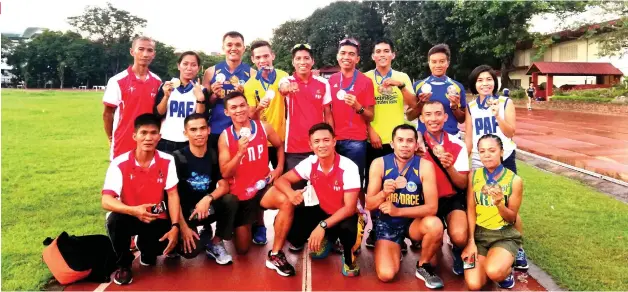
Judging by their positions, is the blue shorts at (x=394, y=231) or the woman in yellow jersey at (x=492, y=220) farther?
the blue shorts at (x=394, y=231)

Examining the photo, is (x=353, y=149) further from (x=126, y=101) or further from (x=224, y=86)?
(x=126, y=101)

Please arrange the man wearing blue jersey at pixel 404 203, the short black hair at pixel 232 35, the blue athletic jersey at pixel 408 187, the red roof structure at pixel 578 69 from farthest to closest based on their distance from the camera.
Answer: the red roof structure at pixel 578 69
the short black hair at pixel 232 35
the blue athletic jersey at pixel 408 187
the man wearing blue jersey at pixel 404 203

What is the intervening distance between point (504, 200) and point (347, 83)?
6.44 ft

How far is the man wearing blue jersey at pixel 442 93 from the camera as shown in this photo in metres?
5.01

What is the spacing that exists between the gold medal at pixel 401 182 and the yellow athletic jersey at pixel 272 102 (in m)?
1.54

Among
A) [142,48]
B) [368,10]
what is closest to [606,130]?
[142,48]

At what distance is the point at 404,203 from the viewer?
434 centimetres

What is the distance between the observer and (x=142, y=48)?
5.07 m

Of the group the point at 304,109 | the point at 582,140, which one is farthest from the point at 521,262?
the point at 582,140

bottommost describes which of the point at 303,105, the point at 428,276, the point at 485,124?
the point at 428,276

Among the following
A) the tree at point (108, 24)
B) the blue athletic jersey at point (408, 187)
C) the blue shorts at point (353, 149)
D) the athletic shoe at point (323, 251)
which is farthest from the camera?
the tree at point (108, 24)

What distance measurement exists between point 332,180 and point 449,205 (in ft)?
3.66

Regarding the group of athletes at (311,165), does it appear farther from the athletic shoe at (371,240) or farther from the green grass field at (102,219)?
the green grass field at (102,219)

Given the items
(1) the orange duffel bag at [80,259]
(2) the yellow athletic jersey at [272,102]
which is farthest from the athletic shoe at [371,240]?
(1) the orange duffel bag at [80,259]
